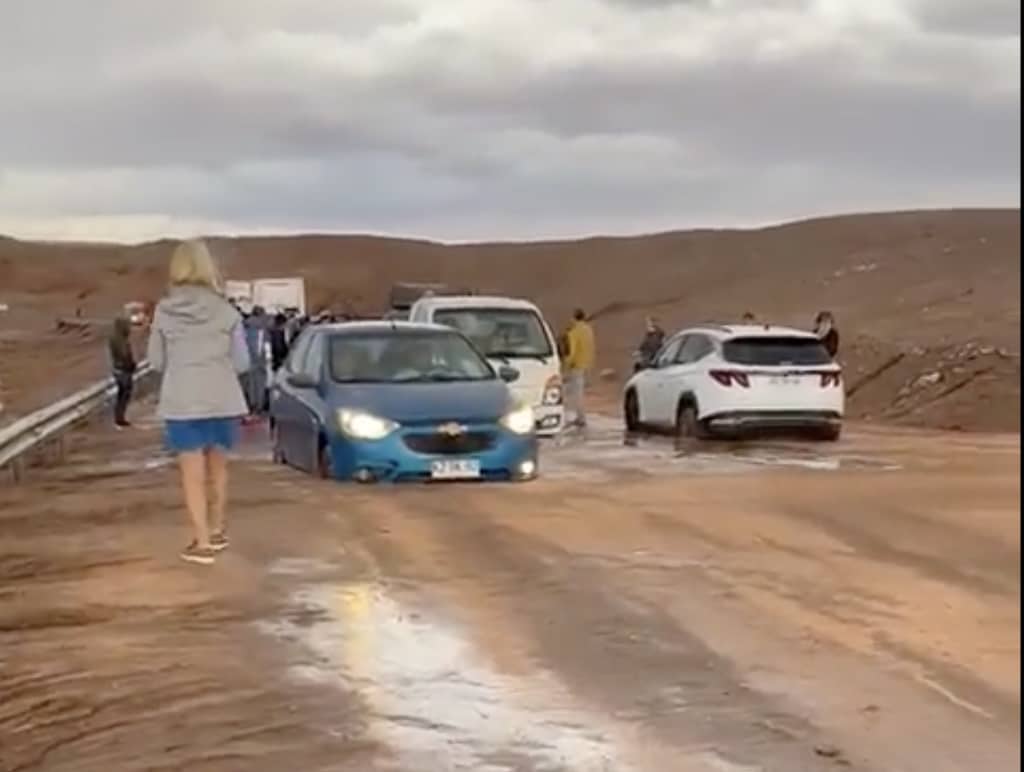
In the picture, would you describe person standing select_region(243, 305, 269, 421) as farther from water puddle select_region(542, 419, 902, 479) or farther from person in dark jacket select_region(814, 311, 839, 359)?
person in dark jacket select_region(814, 311, 839, 359)

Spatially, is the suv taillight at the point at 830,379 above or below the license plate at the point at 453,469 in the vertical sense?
above

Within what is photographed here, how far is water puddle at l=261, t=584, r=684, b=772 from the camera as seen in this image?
6.66 metres

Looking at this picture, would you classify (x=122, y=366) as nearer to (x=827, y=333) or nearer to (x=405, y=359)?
(x=405, y=359)

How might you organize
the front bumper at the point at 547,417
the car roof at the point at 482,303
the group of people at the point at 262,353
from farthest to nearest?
1. the group of people at the point at 262,353
2. the car roof at the point at 482,303
3. the front bumper at the point at 547,417

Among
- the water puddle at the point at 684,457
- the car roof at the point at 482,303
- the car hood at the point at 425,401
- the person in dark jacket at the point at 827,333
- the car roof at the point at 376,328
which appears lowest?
the water puddle at the point at 684,457

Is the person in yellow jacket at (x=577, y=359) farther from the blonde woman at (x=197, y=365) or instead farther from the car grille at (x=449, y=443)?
the blonde woman at (x=197, y=365)

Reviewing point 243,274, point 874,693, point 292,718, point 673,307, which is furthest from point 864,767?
point 243,274

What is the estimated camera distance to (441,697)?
7.54m

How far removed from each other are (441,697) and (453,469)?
314 inches

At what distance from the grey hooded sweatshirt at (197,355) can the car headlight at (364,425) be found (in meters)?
4.31

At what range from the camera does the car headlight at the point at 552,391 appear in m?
21.5

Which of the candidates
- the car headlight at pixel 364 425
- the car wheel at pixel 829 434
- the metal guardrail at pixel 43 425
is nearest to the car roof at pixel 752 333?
the car wheel at pixel 829 434

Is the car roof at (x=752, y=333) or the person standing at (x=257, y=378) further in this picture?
the person standing at (x=257, y=378)

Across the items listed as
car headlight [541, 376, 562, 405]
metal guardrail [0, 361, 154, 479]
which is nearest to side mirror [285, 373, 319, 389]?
metal guardrail [0, 361, 154, 479]
